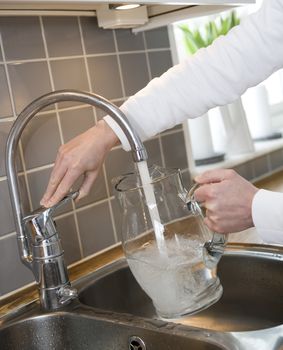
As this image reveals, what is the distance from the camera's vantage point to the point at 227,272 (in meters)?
1.07

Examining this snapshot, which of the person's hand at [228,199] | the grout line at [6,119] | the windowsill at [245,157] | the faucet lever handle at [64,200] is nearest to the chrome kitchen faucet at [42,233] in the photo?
the faucet lever handle at [64,200]

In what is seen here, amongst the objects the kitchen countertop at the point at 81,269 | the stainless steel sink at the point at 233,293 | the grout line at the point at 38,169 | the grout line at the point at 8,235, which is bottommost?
the stainless steel sink at the point at 233,293

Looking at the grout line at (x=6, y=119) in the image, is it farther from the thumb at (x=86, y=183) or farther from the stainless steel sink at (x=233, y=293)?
the stainless steel sink at (x=233, y=293)

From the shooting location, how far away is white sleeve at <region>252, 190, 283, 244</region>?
29.7 inches

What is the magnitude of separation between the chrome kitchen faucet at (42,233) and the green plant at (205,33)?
3.47 feet

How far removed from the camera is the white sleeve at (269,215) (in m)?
0.75

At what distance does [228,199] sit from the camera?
2.60 feet

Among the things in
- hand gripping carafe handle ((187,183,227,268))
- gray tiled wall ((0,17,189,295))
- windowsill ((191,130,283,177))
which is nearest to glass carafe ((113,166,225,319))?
hand gripping carafe handle ((187,183,227,268))

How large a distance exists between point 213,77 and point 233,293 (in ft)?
1.37

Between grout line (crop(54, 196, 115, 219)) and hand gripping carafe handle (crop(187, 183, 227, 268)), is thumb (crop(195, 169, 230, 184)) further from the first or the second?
grout line (crop(54, 196, 115, 219))

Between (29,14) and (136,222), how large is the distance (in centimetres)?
46

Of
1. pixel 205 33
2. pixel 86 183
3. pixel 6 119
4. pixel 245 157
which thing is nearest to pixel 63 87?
pixel 6 119

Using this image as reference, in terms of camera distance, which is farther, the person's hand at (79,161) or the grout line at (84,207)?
the grout line at (84,207)

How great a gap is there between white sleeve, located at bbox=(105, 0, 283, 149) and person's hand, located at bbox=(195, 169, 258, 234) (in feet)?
0.61
